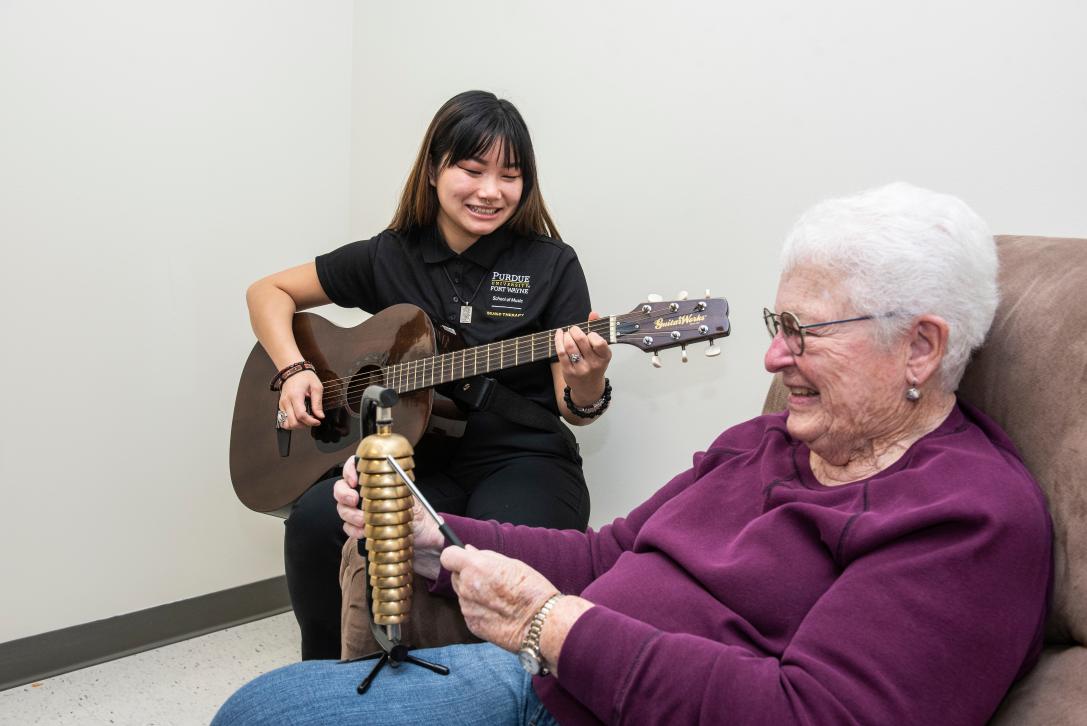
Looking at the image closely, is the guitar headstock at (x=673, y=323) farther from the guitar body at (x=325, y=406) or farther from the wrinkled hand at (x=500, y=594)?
the wrinkled hand at (x=500, y=594)

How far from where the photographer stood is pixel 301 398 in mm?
1845

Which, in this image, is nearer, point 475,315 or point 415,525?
point 415,525

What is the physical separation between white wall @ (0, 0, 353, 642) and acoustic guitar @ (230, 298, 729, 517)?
0.40 m

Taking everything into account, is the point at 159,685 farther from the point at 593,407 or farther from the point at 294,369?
the point at 593,407

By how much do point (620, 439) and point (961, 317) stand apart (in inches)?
45.2

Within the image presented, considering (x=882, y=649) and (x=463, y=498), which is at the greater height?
(x=882, y=649)

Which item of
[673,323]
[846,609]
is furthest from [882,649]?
[673,323]

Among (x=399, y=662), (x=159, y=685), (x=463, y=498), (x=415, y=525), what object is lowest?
(x=159, y=685)

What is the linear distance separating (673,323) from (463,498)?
22.0 inches

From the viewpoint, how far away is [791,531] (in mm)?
1006

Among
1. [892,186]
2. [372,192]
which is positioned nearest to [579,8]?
[372,192]

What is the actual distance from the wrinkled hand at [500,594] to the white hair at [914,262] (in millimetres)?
479

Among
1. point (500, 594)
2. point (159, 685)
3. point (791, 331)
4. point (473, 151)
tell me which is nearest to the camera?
point (500, 594)

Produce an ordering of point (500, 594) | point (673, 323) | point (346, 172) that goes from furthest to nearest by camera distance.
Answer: point (346, 172) < point (673, 323) < point (500, 594)
